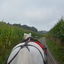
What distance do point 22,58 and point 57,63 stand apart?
161 inches

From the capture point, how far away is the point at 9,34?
5797 millimetres

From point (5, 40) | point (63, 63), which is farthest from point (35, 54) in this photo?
point (5, 40)

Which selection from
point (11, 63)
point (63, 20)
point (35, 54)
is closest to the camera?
point (11, 63)

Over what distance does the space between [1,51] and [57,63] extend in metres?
3.30

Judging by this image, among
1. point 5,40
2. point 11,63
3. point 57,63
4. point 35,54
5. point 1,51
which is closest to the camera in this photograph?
point 11,63

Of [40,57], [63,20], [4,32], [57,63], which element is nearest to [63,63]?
[57,63]

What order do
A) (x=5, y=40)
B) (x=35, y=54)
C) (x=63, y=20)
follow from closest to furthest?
(x=35, y=54), (x=5, y=40), (x=63, y=20)

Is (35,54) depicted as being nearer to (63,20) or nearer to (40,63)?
(40,63)

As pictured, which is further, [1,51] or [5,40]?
[5,40]

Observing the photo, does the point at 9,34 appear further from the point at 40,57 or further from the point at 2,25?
the point at 40,57

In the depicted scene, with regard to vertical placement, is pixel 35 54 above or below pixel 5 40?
below

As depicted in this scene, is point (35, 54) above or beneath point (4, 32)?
beneath

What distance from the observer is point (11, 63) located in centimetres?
170

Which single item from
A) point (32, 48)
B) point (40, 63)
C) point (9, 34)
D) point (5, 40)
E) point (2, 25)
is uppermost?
point (2, 25)
